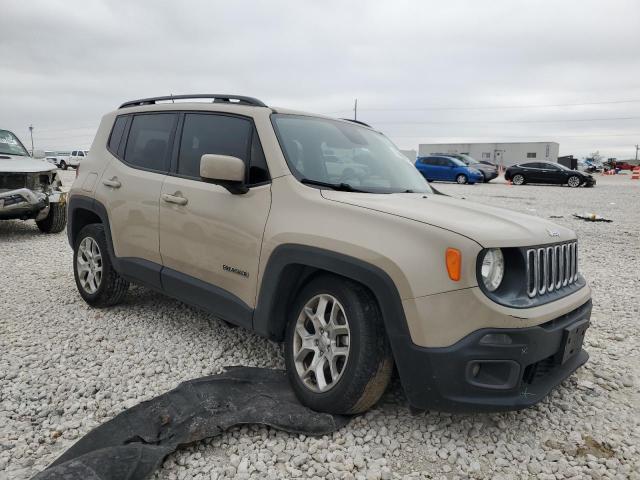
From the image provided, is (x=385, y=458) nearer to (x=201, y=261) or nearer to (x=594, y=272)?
(x=201, y=261)

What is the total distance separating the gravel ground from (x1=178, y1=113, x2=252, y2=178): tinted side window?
1.37 meters

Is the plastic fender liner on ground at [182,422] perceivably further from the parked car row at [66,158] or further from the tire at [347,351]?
the parked car row at [66,158]

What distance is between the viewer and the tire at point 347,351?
2609 millimetres

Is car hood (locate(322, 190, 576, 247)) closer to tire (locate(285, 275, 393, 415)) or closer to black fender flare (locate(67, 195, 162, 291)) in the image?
tire (locate(285, 275, 393, 415))

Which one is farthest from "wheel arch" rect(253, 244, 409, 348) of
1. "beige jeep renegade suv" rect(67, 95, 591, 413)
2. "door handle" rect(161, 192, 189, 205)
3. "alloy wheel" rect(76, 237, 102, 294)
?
"alloy wheel" rect(76, 237, 102, 294)

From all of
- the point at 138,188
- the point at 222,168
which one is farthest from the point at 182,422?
the point at 138,188

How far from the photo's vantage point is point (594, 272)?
22.0 feet

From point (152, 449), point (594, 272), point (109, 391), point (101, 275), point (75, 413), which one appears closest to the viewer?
point (152, 449)

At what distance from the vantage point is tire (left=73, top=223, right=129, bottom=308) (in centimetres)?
450

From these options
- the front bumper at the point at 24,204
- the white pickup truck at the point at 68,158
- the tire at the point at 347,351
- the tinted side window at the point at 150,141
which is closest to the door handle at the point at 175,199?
the tinted side window at the point at 150,141

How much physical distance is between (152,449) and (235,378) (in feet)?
2.56

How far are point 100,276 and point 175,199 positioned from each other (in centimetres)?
142

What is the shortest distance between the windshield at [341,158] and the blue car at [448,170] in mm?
Result: 21953

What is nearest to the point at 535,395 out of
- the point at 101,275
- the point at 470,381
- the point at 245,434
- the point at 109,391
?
the point at 470,381
